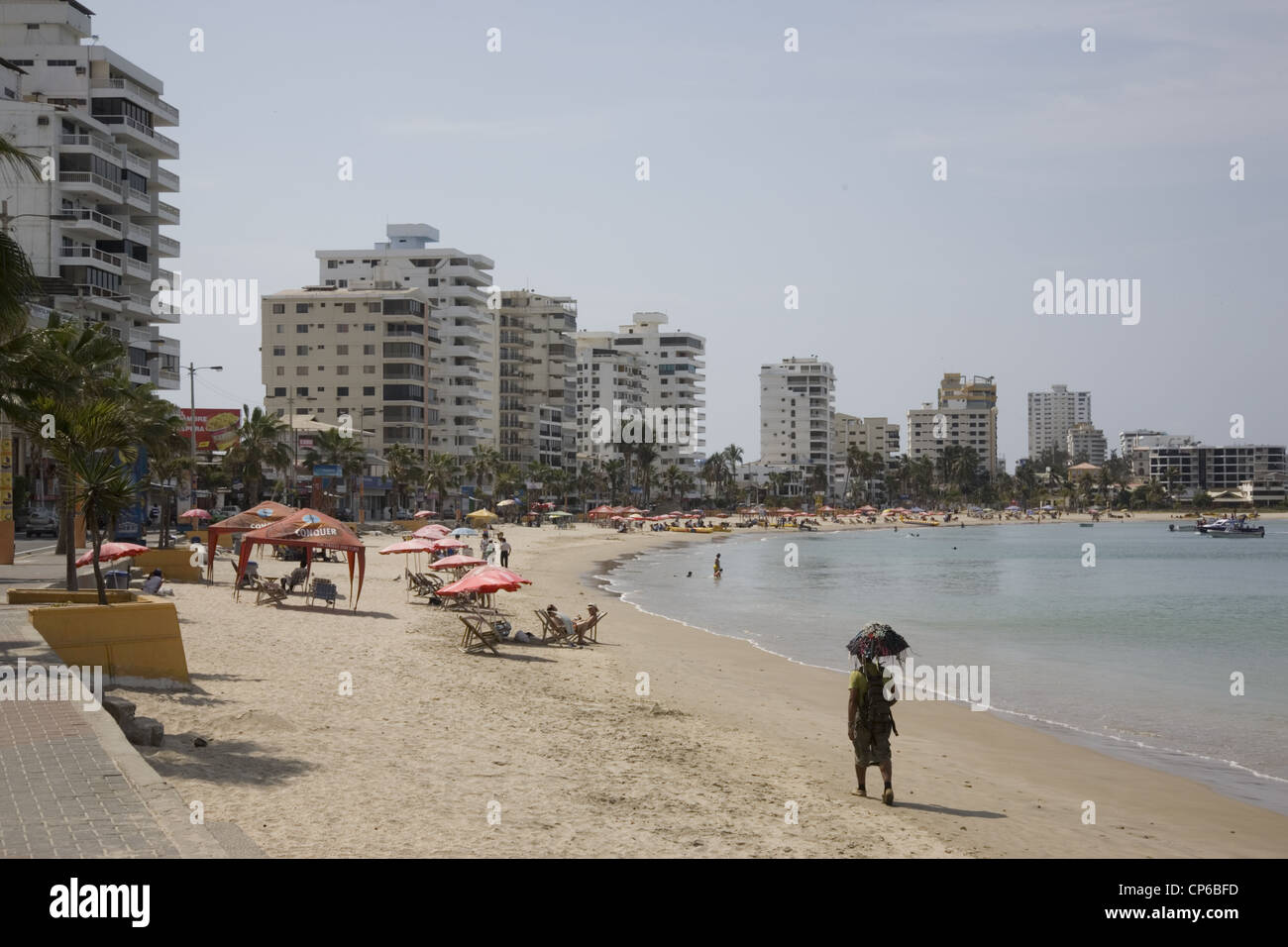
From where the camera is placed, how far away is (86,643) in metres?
14.0

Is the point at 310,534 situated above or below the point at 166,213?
below

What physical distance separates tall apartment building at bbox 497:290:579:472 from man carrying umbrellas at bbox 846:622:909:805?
414 ft

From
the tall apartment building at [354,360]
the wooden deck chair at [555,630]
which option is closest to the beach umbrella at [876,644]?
the wooden deck chair at [555,630]

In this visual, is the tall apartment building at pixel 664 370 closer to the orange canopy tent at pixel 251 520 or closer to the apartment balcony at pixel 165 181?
the apartment balcony at pixel 165 181

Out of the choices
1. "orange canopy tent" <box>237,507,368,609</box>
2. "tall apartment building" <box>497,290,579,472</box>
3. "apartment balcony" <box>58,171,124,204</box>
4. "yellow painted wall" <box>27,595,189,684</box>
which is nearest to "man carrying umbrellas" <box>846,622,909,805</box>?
"yellow painted wall" <box>27,595,189,684</box>

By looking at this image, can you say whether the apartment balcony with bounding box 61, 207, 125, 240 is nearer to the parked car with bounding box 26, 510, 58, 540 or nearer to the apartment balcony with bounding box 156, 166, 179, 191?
the apartment balcony with bounding box 156, 166, 179, 191

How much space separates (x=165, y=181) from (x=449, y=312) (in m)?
47.0

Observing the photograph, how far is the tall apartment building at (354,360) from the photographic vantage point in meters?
107

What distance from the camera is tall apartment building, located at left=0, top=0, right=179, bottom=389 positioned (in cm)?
6662

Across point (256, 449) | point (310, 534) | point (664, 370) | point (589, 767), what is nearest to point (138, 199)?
point (256, 449)

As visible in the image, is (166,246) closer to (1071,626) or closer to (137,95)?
(137,95)

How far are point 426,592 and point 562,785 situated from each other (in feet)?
69.7

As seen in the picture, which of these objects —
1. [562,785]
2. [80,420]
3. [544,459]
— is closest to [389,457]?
[544,459]

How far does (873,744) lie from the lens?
12.6 meters
